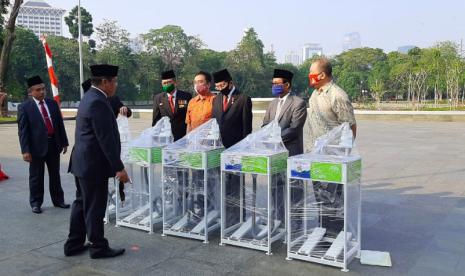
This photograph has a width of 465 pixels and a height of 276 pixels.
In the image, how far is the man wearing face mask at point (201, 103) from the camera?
5062 millimetres

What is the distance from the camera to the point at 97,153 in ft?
13.0

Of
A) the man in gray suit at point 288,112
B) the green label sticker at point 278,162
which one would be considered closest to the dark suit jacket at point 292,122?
the man in gray suit at point 288,112

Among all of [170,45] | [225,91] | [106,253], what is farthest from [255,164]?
[170,45]

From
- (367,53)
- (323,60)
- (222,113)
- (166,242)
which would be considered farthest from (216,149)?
(367,53)

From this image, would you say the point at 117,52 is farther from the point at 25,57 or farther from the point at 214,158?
the point at 214,158

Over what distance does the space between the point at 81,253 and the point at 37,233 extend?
34.2 inches

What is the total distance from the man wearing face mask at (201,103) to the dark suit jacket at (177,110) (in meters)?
0.28

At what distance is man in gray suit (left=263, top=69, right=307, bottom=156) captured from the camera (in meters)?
4.50

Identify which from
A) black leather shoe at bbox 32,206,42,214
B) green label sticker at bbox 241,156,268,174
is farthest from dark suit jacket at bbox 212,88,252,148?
black leather shoe at bbox 32,206,42,214

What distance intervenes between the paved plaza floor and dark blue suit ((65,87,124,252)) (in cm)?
39

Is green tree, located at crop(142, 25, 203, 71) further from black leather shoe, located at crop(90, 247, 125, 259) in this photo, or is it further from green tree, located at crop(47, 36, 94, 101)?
black leather shoe, located at crop(90, 247, 125, 259)

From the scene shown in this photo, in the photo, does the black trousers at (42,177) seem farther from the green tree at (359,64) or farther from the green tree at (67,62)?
the green tree at (359,64)

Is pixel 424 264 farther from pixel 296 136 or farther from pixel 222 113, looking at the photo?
pixel 222 113

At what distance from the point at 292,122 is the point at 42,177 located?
3.24 m
